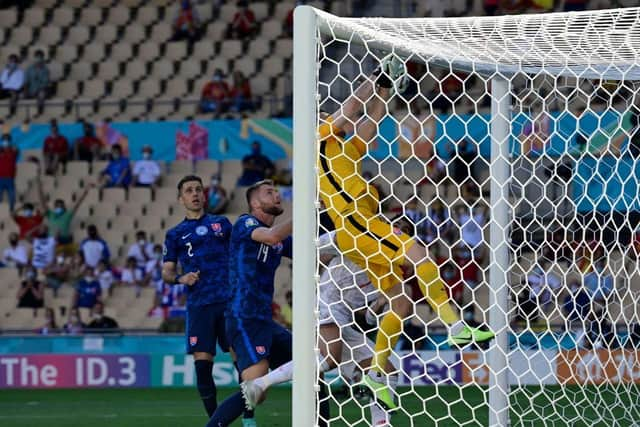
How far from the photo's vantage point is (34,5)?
21.3 meters

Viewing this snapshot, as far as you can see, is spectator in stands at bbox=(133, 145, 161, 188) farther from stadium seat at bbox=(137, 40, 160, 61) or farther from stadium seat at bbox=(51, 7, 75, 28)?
stadium seat at bbox=(51, 7, 75, 28)

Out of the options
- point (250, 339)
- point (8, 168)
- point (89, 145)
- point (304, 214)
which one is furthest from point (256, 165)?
point (304, 214)

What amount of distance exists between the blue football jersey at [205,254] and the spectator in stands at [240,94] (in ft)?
32.7

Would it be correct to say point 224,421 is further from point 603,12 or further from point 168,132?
point 168,132

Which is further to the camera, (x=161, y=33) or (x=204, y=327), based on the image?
(x=161, y=33)

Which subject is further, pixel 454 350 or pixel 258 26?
pixel 258 26

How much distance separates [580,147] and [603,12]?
275 centimetres

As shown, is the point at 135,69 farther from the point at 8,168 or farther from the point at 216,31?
the point at 8,168

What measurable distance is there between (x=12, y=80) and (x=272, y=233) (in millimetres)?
13238

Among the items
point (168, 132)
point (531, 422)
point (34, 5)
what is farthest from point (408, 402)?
point (34, 5)

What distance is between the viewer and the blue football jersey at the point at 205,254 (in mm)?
8844

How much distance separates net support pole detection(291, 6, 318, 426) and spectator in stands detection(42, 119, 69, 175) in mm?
13279

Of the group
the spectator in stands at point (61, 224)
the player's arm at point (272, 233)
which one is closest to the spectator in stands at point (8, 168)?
the spectator in stands at point (61, 224)

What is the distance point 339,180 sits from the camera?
7254 millimetres
